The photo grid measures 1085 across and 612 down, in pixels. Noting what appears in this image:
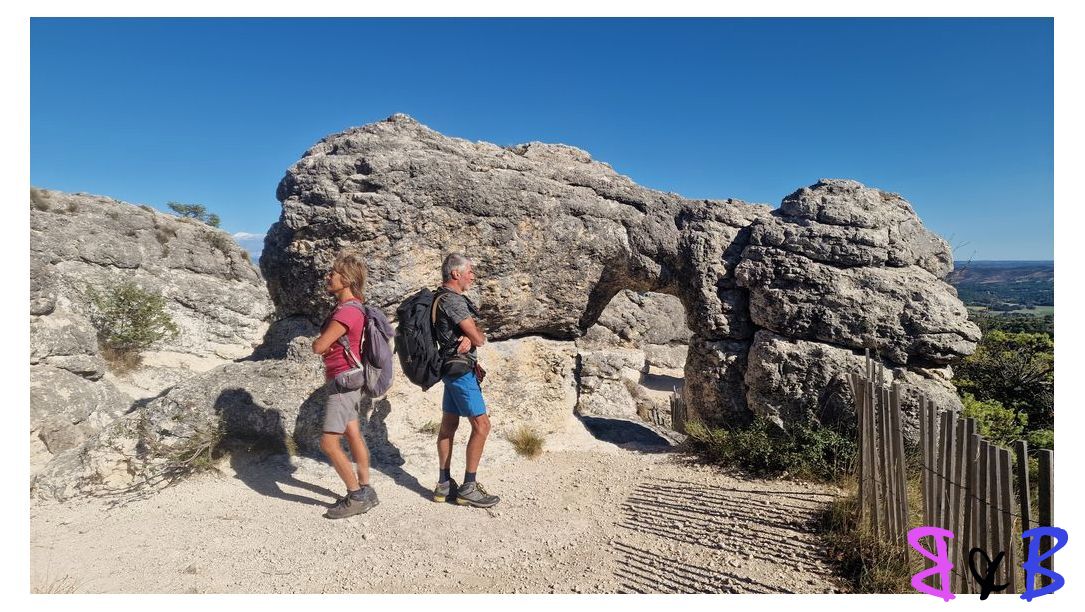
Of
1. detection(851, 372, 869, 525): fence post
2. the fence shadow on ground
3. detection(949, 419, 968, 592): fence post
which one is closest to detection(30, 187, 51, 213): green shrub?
the fence shadow on ground

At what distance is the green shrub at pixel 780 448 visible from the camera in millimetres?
5434

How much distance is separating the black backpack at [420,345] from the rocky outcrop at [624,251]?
175cm

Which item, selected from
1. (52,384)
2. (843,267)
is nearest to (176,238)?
(52,384)

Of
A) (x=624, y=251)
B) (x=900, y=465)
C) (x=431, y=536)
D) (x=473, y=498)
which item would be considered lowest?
(x=431, y=536)

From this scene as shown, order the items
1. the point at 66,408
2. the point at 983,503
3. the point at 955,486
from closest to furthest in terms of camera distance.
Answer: the point at 983,503
the point at 955,486
the point at 66,408

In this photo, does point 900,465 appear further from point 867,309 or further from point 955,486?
point 867,309

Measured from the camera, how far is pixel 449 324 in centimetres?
492

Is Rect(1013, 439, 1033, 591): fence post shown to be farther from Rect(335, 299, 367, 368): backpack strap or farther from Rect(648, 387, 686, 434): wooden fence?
Rect(648, 387, 686, 434): wooden fence

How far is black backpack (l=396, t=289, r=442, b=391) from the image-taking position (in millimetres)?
4848

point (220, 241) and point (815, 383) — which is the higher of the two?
point (220, 241)

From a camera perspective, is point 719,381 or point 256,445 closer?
point 256,445

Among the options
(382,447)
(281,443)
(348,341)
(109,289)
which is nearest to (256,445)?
(281,443)

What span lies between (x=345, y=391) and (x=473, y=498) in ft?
5.03

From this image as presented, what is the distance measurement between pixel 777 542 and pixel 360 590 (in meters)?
3.13
